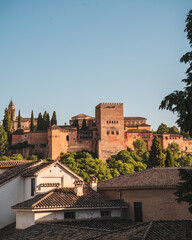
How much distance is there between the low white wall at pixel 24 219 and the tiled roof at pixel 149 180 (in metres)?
5.61

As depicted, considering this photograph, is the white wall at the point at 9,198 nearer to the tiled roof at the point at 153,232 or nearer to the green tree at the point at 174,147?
the tiled roof at the point at 153,232

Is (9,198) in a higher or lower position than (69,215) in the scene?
higher

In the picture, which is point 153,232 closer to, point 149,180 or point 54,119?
point 149,180


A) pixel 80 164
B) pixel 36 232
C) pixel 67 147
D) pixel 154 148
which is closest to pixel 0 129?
pixel 67 147

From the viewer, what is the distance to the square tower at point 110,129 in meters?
81.9

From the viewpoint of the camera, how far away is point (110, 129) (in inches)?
3278

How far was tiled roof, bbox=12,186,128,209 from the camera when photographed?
18266mm

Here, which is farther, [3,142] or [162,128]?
[162,128]

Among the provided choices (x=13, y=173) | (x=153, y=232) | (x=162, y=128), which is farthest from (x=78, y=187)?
(x=162, y=128)

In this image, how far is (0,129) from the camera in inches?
3191

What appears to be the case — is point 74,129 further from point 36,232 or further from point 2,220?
point 36,232

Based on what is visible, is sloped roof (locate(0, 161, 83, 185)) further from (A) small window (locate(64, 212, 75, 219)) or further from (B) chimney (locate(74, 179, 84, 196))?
(A) small window (locate(64, 212, 75, 219))

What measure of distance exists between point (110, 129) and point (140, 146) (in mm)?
8015

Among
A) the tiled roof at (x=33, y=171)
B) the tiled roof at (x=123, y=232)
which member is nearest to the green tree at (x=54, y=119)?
the tiled roof at (x=33, y=171)
